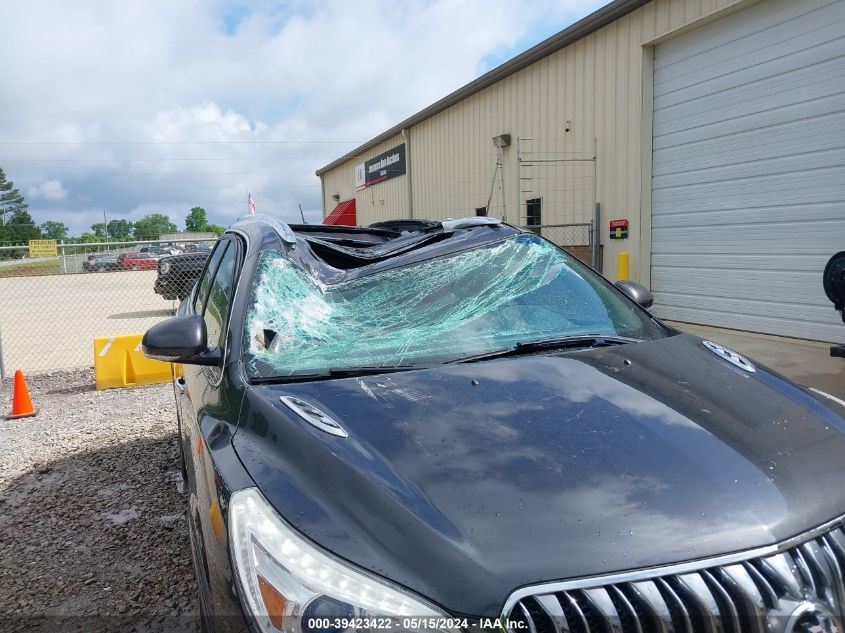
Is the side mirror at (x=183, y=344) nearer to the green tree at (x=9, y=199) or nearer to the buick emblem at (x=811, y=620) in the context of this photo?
the buick emblem at (x=811, y=620)

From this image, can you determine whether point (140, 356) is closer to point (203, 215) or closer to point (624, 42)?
point (624, 42)

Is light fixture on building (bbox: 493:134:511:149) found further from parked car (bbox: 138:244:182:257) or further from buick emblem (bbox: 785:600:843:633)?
buick emblem (bbox: 785:600:843:633)

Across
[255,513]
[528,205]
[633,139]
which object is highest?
[633,139]

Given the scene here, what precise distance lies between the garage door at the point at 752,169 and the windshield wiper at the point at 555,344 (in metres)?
6.47

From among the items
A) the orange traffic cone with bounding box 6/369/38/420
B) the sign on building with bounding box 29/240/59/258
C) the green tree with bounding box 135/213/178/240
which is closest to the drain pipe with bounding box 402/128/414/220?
the sign on building with bounding box 29/240/59/258

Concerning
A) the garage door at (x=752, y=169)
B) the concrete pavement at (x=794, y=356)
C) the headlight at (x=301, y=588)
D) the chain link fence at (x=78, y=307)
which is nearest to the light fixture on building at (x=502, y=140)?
the garage door at (x=752, y=169)

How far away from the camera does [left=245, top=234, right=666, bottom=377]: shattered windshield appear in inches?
85.9

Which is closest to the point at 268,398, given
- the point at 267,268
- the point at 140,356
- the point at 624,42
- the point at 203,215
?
the point at 267,268

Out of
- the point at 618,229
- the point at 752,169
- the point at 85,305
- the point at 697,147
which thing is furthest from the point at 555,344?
the point at 85,305

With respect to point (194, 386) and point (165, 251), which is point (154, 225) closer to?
point (165, 251)

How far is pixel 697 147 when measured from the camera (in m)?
8.84

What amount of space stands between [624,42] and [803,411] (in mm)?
9177

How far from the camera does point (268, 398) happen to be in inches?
72.9

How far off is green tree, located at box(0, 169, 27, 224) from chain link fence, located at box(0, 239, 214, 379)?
71.3m
